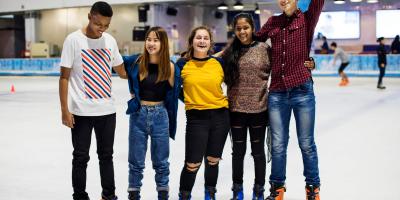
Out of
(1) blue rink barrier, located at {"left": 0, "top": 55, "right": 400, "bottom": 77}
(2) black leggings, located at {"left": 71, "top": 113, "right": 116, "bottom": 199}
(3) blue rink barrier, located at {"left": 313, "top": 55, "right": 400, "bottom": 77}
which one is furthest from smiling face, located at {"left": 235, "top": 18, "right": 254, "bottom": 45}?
(3) blue rink barrier, located at {"left": 313, "top": 55, "right": 400, "bottom": 77}

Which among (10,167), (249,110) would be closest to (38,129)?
(10,167)

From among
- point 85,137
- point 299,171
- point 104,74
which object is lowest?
point 299,171

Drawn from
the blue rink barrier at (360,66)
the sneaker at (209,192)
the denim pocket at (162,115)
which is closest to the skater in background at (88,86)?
the denim pocket at (162,115)

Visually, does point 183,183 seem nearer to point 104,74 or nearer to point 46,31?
point 104,74

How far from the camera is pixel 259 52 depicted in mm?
3010

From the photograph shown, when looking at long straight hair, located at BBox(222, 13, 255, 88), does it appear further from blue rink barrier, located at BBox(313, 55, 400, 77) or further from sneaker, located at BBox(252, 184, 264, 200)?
blue rink barrier, located at BBox(313, 55, 400, 77)

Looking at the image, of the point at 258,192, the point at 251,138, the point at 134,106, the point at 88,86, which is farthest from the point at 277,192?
the point at 88,86

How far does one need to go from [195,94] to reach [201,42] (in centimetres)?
30

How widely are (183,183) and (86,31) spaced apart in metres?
1.03

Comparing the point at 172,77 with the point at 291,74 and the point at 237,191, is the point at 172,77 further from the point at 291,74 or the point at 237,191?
the point at 237,191

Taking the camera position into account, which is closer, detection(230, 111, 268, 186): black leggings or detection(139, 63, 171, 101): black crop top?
detection(139, 63, 171, 101): black crop top

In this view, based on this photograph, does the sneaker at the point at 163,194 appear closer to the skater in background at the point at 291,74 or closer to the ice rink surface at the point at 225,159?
the ice rink surface at the point at 225,159

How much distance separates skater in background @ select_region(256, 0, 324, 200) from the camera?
2.94 m

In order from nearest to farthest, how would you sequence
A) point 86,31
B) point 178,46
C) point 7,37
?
point 86,31 < point 178,46 < point 7,37
